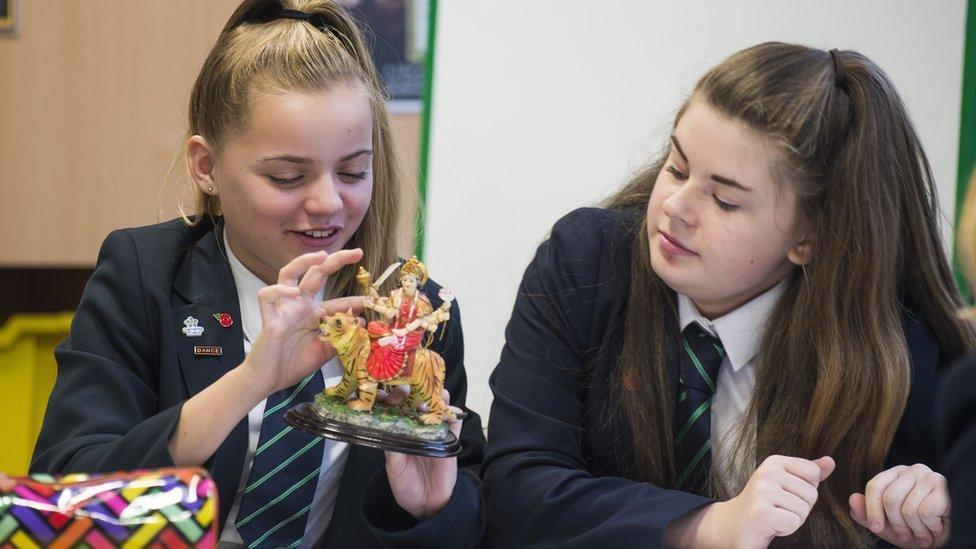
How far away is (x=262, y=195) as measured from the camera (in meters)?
1.46

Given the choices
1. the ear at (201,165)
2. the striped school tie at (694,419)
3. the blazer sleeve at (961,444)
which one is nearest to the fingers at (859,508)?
the striped school tie at (694,419)

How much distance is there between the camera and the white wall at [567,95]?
7.56ft

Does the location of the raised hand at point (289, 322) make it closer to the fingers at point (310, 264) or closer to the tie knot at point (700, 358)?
the fingers at point (310, 264)

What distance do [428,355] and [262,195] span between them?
34 centimetres

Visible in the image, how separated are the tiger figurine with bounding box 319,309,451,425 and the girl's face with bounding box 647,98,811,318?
40 cm

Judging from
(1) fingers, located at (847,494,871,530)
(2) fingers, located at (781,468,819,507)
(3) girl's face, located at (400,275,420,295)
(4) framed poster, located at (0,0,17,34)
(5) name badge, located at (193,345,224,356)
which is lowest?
(1) fingers, located at (847,494,871,530)

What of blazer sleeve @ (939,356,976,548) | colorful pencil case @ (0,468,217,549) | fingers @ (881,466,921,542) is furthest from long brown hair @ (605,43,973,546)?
colorful pencil case @ (0,468,217,549)

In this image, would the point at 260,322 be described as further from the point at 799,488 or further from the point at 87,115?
the point at 87,115

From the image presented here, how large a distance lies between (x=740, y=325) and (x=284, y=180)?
0.68m

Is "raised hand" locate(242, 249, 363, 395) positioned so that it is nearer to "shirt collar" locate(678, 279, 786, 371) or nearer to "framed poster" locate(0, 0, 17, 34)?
"shirt collar" locate(678, 279, 786, 371)

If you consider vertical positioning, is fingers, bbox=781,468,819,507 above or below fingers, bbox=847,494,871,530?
above

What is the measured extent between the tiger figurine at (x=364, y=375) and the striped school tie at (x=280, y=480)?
189 mm

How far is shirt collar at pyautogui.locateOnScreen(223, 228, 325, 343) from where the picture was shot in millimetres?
1534

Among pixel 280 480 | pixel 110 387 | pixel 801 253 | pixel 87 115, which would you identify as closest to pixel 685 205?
pixel 801 253
